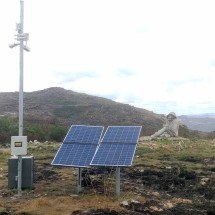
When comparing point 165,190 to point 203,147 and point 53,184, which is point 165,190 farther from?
point 203,147

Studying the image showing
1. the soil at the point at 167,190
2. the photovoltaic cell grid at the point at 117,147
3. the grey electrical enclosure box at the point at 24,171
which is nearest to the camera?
the soil at the point at 167,190

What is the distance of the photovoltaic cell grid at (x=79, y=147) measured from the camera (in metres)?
12.1

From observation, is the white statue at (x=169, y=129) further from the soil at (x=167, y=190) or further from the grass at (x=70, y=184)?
the soil at (x=167, y=190)

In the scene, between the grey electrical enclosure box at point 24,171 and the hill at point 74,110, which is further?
the hill at point 74,110

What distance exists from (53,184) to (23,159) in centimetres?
185

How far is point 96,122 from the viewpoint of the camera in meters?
71.1

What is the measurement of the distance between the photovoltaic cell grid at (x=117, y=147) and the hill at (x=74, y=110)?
2142 inches

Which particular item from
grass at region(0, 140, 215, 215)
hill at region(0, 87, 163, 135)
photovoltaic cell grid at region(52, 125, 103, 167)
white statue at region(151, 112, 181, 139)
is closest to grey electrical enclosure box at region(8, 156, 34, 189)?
grass at region(0, 140, 215, 215)

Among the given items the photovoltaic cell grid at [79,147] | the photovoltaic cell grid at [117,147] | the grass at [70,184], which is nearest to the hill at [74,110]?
the grass at [70,184]

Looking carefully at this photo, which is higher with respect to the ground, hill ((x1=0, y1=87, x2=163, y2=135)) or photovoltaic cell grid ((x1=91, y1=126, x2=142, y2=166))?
hill ((x1=0, y1=87, x2=163, y2=135))

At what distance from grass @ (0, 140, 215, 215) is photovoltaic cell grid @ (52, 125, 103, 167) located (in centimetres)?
96

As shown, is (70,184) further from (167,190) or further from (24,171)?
(167,190)

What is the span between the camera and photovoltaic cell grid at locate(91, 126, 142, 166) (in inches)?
459

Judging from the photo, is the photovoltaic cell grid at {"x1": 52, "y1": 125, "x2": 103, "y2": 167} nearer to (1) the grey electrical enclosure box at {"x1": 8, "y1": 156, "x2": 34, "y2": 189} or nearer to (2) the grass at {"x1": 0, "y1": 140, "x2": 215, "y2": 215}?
(1) the grey electrical enclosure box at {"x1": 8, "y1": 156, "x2": 34, "y2": 189}
